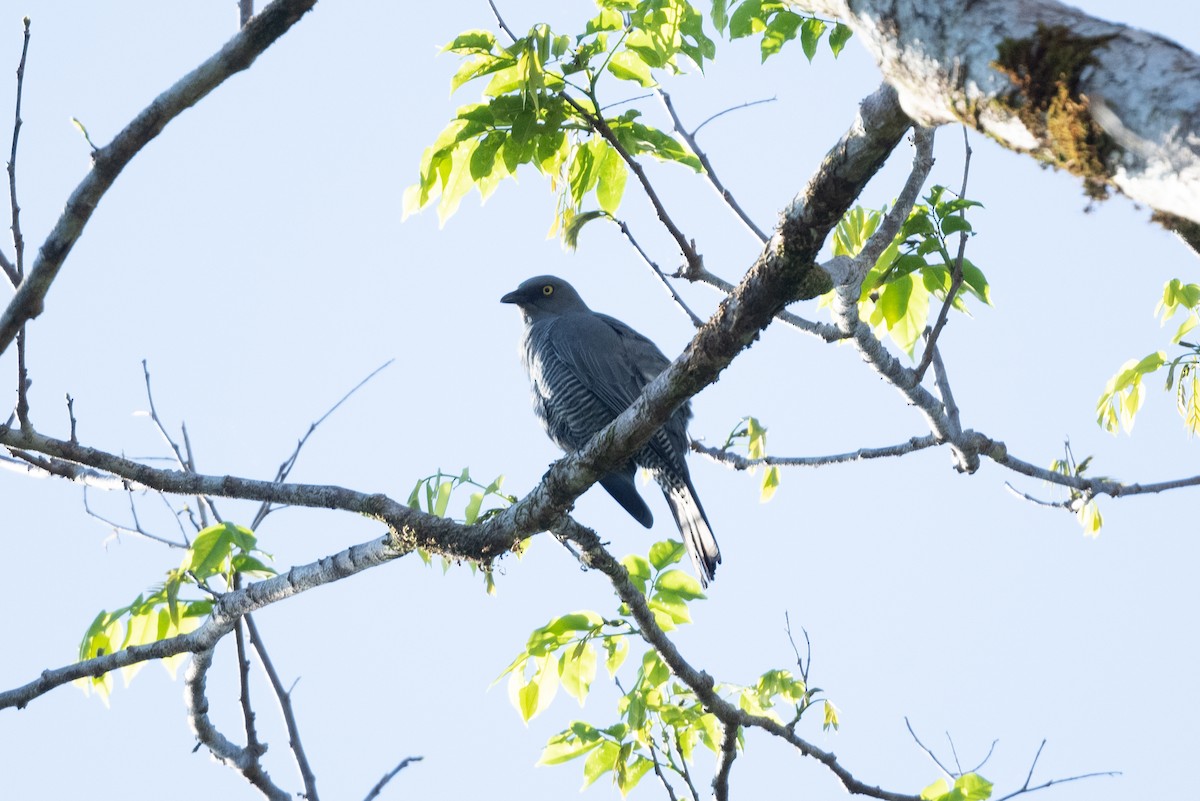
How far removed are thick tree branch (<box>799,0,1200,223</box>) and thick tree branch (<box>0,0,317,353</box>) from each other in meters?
1.43

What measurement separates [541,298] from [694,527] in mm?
2567

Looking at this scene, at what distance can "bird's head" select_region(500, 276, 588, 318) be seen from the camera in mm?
8062

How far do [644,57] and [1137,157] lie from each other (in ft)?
8.13

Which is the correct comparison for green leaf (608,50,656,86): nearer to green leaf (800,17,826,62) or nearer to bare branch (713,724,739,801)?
green leaf (800,17,826,62)

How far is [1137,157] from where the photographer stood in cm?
138

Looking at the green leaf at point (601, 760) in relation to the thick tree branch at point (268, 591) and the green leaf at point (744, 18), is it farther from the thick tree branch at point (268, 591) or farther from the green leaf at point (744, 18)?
the green leaf at point (744, 18)

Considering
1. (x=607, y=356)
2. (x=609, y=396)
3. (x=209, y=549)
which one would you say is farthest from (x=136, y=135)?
(x=607, y=356)

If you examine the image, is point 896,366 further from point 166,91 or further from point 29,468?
point 29,468

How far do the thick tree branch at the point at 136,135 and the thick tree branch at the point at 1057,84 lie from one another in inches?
56.1

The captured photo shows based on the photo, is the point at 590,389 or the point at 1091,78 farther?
the point at 590,389

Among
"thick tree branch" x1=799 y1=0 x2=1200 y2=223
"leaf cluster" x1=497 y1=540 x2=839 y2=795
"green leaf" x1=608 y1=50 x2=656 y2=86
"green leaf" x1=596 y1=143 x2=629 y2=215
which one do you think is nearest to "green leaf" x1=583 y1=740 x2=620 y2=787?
"leaf cluster" x1=497 y1=540 x2=839 y2=795

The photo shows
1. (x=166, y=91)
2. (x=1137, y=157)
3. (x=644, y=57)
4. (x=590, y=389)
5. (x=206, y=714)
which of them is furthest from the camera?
(x=590, y=389)

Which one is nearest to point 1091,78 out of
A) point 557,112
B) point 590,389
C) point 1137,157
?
point 1137,157

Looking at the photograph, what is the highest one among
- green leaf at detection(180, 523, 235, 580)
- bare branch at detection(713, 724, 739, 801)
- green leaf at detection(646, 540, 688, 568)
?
green leaf at detection(180, 523, 235, 580)
